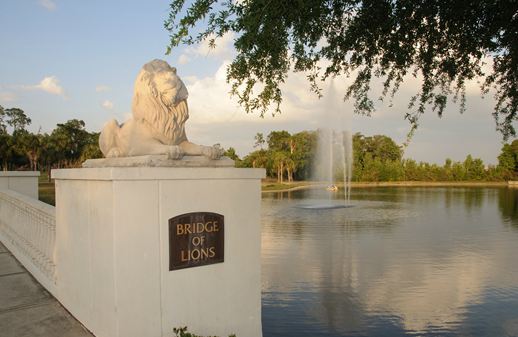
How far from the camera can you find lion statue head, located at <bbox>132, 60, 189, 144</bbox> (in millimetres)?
Answer: 4145

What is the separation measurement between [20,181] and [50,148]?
170 feet

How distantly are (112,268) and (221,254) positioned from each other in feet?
3.16

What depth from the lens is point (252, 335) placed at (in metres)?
4.17

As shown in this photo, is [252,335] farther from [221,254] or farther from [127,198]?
[127,198]

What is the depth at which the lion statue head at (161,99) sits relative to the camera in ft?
13.6

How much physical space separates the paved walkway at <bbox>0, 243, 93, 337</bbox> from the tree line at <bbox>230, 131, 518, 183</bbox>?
63.2 metres

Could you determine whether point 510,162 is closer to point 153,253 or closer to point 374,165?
point 374,165

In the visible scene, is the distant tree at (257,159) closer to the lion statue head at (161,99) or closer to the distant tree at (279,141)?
the distant tree at (279,141)

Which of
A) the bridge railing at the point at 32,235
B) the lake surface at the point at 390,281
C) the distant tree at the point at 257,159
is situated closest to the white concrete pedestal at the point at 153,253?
the bridge railing at the point at 32,235

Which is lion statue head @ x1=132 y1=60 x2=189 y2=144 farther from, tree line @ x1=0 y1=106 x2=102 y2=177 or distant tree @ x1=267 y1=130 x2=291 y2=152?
distant tree @ x1=267 y1=130 x2=291 y2=152

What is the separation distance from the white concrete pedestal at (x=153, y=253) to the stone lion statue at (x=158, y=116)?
1.62 ft

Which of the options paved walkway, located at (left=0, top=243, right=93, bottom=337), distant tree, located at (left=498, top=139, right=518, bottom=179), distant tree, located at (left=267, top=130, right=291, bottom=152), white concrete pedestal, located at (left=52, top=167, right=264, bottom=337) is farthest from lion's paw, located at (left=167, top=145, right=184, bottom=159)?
distant tree, located at (left=498, top=139, right=518, bottom=179)

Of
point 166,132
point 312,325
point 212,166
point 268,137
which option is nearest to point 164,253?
point 212,166

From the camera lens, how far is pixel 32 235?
6430 mm
